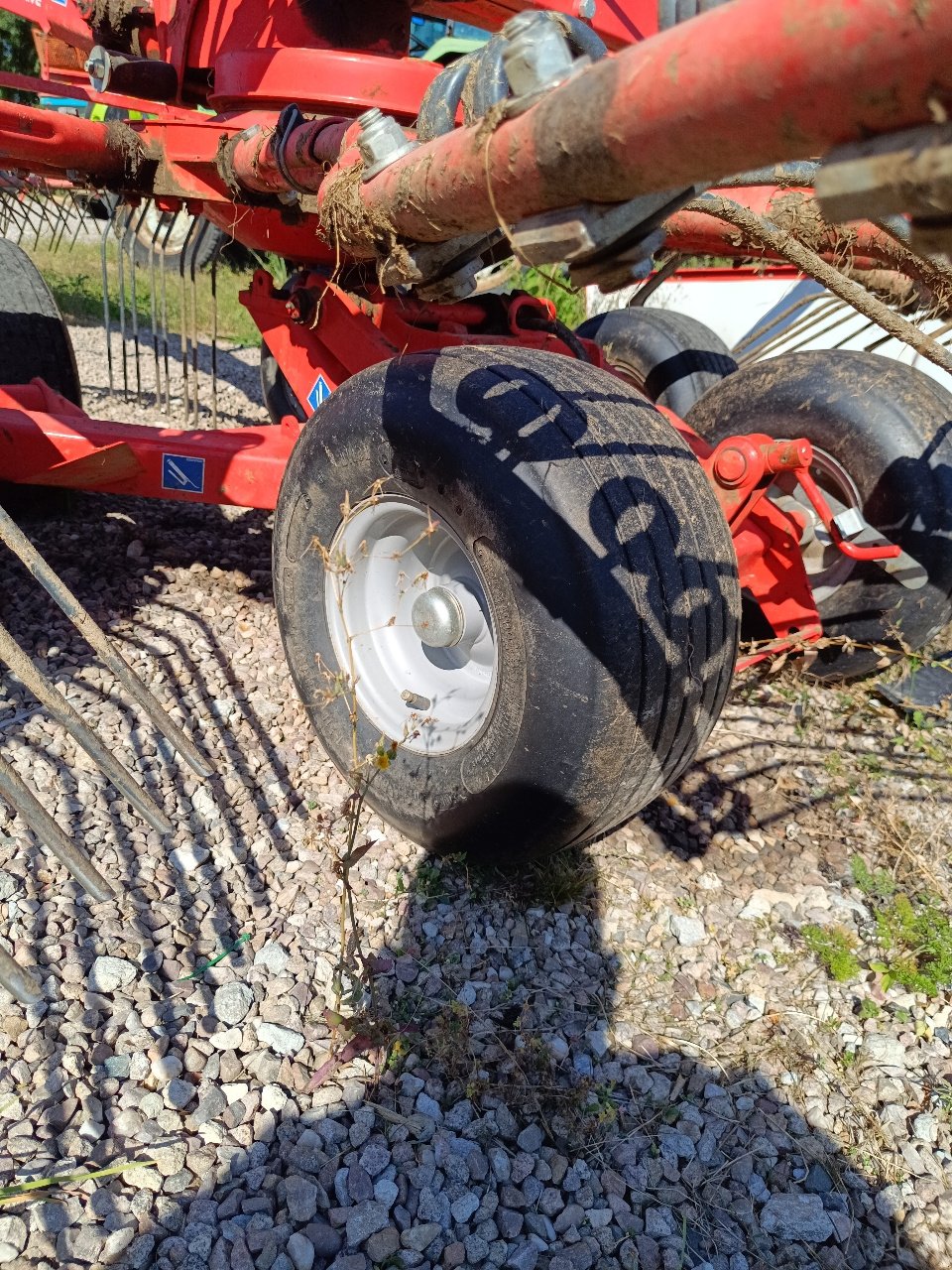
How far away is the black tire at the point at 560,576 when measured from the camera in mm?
1611

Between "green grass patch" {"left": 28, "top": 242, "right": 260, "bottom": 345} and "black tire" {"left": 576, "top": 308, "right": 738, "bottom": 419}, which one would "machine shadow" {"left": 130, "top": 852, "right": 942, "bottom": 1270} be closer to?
"black tire" {"left": 576, "top": 308, "right": 738, "bottom": 419}

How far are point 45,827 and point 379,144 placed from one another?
48.2 inches

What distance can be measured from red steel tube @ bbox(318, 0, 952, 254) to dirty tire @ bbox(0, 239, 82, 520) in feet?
9.16

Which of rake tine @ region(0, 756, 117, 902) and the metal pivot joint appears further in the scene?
rake tine @ region(0, 756, 117, 902)

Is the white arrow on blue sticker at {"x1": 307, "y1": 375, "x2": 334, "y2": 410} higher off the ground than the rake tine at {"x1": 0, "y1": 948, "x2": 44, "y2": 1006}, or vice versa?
the white arrow on blue sticker at {"x1": 307, "y1": 375, "x2": 334, "y2": 410}

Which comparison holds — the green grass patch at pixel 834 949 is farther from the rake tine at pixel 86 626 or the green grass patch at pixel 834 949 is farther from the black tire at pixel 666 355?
the black tire at pixel 666 355

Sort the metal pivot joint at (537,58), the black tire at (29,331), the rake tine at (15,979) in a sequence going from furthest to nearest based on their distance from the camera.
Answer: the black tire at (29,331)
the rake tine at (15,979)
the metal pivot joint at (537,58)

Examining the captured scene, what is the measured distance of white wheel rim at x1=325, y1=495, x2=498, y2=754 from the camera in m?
2.07

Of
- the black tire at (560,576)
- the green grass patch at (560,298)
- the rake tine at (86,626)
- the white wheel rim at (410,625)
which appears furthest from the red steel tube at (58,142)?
the green grass patch at (560,298)

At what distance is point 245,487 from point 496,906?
1449mm

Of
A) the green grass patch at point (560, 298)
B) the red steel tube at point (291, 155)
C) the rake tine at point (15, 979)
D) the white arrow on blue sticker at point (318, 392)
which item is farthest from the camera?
the green grass patch at point (560, 298)

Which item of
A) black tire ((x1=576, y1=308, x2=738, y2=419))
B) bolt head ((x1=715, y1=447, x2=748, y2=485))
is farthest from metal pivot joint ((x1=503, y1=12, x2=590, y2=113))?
black tire ((x1=576, y1=308, x2=738, y2=419))

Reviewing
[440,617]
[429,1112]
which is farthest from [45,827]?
[440,617]

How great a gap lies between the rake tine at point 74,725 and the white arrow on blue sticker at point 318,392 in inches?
54.8
